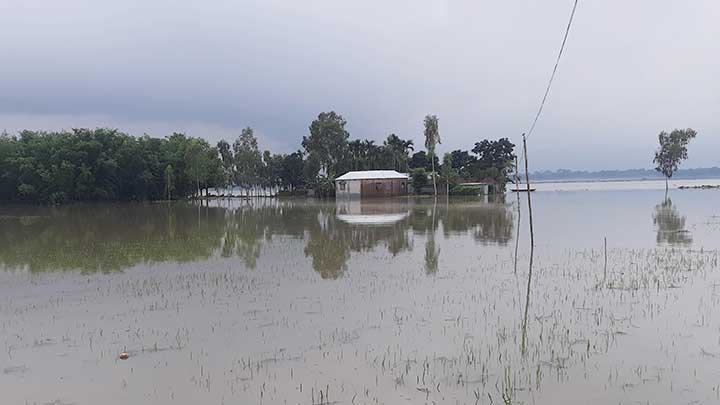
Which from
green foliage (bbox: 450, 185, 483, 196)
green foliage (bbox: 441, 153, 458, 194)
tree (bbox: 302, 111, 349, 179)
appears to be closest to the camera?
green foliage (bbox: 450, 185, 483, 196)

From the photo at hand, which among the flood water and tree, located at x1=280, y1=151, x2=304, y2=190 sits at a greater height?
tree, located at x1=280, y1=151, x2=304, y2=190

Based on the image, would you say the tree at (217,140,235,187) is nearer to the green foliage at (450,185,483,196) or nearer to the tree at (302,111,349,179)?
the tree at (302,111,349,179)

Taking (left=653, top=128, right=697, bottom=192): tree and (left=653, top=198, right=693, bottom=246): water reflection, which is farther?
(left=653, top=128, right=697, bottom=192): tree

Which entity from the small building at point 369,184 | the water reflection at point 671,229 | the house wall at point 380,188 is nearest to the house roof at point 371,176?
the small building at point 369,184

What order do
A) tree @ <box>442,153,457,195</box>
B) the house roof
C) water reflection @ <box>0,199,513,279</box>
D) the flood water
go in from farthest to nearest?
tree @ <box>442,153,457,195</box>
the house roof
water reflection @ <box>0,199,513,279</box>
the flood water

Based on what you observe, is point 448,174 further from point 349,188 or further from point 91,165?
point 91,165

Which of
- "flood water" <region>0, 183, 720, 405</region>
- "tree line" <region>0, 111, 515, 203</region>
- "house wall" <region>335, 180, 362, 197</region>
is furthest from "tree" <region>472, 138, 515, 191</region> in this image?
"flood water" <region>0, 183, 720, 405</region>

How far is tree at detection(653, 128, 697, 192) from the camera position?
81375 mm

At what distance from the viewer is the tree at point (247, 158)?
74000 mm

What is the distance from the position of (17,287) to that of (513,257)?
13.5 meters

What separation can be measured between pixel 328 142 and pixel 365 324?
206ft

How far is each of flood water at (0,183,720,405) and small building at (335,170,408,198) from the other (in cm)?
4222

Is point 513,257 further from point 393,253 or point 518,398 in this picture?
point 518,398

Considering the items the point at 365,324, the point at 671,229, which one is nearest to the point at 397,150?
the point at 671,229
